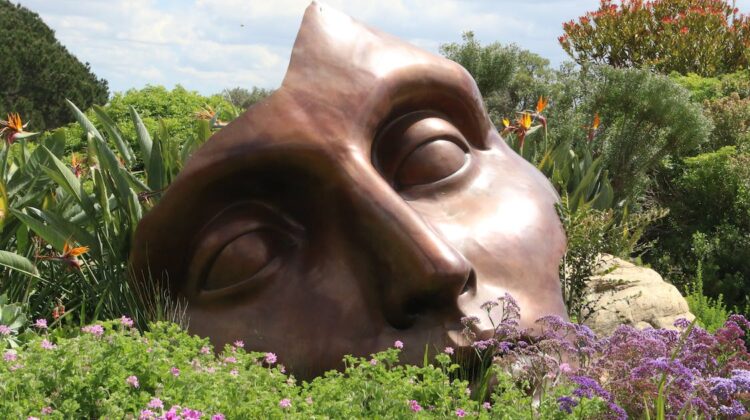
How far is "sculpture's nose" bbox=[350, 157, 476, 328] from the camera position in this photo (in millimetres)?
4246

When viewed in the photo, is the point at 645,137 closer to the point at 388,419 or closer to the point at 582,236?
the point at 582,236

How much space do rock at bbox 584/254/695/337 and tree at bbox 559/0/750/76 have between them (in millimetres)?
13105

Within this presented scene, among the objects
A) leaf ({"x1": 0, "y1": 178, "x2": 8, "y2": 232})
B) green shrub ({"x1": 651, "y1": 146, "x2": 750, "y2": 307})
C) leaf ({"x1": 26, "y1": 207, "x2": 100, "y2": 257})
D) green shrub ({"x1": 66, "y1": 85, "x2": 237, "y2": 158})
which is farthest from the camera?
green shrub ({"x1": 66, "y1": 85, "x2": 237, "y2": 158})

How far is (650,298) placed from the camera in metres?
7.18

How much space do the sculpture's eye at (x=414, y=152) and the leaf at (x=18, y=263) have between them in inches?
91.8

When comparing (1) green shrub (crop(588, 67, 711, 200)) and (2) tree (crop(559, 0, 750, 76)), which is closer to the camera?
(1) green shrub (crop(588, 67, 711, 200))

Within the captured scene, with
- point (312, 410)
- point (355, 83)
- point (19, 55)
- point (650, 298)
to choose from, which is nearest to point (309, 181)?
point (355, 83)

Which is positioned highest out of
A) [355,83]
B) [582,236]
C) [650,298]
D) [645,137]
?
[355,83]

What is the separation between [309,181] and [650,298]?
364cm

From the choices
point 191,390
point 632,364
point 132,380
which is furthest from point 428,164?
→ point 132,380

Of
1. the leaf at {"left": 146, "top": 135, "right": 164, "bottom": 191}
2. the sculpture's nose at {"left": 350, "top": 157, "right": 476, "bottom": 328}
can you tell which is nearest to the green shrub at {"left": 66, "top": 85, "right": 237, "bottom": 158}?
the leaf at {"left": 146, "top": 135, "right": 164, "bottom": 191}

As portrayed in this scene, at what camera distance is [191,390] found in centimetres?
349

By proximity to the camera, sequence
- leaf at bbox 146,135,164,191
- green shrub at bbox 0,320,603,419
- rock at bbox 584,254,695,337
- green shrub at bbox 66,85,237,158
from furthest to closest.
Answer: green shrub at bbox 66,85,237,158, rock at bbox 584,254,695,337, leaf at bbox 146,135,164,191, green shrub at bbox 0,320,603,419

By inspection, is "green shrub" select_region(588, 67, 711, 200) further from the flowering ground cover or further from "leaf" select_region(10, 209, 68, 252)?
the flowering ground cover
